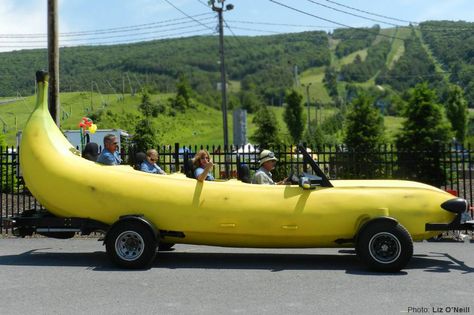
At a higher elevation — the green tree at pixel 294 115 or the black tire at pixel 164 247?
the green tree at pixel 294 115

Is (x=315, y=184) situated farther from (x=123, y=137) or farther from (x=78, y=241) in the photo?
(x=123, y=137)

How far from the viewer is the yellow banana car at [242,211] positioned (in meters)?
7.03

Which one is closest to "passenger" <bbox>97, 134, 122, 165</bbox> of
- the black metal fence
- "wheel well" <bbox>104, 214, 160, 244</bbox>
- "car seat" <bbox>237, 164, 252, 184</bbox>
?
"wheel well" <bbox>104, 214, 160, 244</bbox>

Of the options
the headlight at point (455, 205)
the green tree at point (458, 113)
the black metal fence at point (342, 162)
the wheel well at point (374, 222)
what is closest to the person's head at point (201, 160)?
the black metal fence at point (342, 162)

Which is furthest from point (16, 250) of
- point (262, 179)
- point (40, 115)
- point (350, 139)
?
point (350, 139)

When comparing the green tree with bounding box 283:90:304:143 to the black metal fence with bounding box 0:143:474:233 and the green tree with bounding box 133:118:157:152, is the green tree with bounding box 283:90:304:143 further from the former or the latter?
the black metal fence with bounding box 0:143:474:233

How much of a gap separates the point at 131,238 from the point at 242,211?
149 cm

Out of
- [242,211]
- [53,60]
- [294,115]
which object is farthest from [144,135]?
[294,115]

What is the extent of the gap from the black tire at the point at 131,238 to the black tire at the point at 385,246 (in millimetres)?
2631

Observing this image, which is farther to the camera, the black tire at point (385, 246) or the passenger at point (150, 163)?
the passenger at point (150, 163)

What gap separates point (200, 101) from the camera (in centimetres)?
16488

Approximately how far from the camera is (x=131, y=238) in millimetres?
7293

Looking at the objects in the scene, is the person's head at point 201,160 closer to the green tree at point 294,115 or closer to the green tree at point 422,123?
the green tree at point 422,123

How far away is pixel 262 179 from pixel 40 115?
3.26 meters
